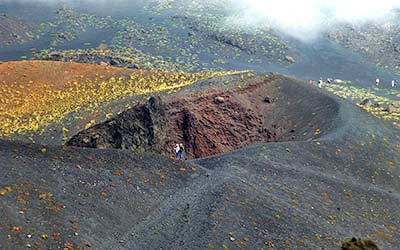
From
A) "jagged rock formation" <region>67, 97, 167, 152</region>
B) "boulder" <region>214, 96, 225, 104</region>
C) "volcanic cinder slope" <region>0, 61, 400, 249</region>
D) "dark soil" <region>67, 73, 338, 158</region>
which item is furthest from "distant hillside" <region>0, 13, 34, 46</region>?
"volcanic cinder slope" <region>0, 61, 400, 249</region>

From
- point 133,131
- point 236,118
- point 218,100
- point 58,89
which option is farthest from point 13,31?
point 133,131

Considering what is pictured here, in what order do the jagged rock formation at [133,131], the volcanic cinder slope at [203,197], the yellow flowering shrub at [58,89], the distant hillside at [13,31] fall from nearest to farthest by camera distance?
the volcanic cinder slope at [203,197], the jagged rock formation at [133,131], the yellow flowering shrub at [58,89], the distant hillside at [13,31]

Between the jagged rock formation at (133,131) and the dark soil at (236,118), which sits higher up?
the jagged rock formation at (133,131)

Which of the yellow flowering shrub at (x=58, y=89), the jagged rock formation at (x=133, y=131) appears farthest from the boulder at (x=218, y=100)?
the jagged rock formation at (x=133, y=131)

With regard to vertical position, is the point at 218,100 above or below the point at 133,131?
below

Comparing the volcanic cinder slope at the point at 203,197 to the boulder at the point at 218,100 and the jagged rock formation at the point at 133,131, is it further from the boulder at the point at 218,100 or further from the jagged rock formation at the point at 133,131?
the boulder at the point at 218,100

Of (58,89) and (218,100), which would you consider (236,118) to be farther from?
(58,89)

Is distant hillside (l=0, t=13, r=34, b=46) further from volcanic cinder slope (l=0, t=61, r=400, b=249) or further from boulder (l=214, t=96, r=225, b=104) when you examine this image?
volcanic cinder slope (l=0, t=61, r=400, b=249)

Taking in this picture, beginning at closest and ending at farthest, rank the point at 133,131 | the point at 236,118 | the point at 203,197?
the point at 203,197, the point at 133,131, the point at 236,118

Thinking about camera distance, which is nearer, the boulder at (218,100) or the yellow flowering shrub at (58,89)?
the boulder at (218,100)
